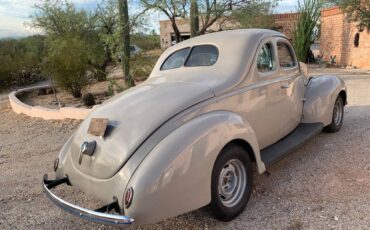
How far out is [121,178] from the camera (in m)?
2.88

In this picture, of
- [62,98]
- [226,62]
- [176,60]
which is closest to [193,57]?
[176,60]

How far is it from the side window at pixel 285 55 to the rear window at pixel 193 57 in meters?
0.96

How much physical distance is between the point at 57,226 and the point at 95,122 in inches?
43.8

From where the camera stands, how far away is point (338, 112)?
589cm

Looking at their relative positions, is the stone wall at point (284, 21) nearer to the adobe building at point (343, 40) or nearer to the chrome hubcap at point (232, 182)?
the adobe building at point (343, 40)

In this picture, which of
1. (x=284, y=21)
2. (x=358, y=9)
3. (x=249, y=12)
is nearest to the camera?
(x=249, y=12)

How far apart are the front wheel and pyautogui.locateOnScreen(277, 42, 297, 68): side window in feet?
5.77

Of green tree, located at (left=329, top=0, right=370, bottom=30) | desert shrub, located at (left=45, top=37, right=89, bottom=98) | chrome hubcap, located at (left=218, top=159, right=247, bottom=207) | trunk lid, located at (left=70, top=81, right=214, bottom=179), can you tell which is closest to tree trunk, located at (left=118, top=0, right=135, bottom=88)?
desert shrub, located at (left=45, top=37, right=89, bottom=98)

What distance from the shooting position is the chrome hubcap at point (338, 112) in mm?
5739

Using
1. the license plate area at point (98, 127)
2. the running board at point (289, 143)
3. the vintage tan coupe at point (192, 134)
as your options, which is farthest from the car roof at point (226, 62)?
the license plate area at point (98, 127)

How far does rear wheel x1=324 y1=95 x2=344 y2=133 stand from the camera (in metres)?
5.70

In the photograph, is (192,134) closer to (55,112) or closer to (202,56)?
(202,56)

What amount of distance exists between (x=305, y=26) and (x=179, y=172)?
17.9 m

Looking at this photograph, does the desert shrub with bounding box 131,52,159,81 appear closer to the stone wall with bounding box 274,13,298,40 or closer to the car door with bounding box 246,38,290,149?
the car door with bounding box 246,38,290,149
